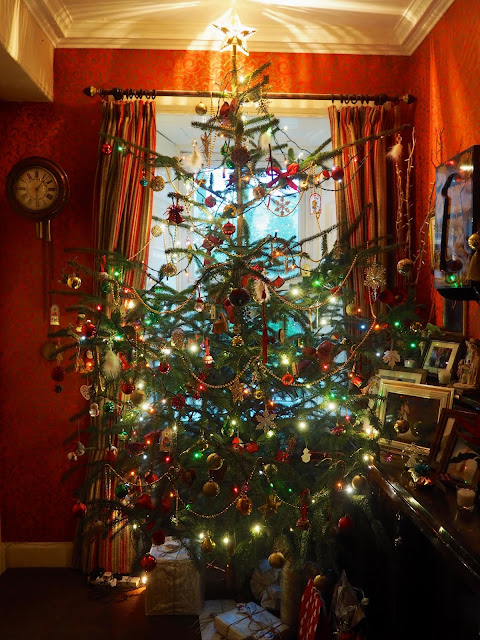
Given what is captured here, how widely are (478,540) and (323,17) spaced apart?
269 cm

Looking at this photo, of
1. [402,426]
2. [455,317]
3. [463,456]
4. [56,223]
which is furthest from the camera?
[56,223]

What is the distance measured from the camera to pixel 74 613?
2.91 m

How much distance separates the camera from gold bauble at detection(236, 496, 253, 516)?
2.41m

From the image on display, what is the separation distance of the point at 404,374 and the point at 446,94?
131 cm

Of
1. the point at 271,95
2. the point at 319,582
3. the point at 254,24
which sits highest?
the point at 254,24

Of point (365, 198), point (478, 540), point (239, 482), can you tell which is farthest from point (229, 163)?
point (478, 540)

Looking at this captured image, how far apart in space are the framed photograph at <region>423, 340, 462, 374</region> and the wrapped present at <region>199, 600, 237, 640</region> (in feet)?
4.89

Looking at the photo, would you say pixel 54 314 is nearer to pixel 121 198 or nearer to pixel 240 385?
pixel 121 198

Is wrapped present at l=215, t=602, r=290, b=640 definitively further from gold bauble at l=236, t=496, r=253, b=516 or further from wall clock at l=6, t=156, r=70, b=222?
wall clock at l=6, t=156, r=70, b=222

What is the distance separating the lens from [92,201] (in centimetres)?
334

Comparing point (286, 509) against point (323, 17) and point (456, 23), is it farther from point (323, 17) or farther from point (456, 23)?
point (323, 17)

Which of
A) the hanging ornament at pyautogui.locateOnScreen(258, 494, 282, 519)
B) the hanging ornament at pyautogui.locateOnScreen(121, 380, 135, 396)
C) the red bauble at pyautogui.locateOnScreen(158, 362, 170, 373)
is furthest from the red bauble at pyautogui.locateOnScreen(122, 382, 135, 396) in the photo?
the hanging ornament at pyautogui.locateOnScreen(258, 494, 282, 519)

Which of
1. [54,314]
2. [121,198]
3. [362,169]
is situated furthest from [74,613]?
[362,169]

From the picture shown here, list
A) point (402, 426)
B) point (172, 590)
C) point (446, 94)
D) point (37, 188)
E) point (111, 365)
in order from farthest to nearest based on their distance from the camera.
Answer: point (37, 188) → point (172, 590) → point (446, 94) → point (111, 365) → point (402, 426)
